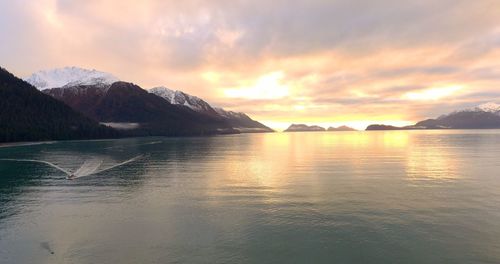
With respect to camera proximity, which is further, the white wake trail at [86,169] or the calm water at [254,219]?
the white wake trail at [86,169]

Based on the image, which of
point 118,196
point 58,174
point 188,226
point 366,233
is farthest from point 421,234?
point 58,174

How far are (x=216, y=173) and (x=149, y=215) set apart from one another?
165 ft

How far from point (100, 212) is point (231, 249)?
29516mm

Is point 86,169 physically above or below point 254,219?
above

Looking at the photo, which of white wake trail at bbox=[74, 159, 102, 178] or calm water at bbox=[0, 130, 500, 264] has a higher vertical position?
white wake trail at bbox=[74, 159, 102, 178]

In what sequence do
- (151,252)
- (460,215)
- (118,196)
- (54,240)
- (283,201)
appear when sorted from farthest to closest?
1. (118,196)
2. (283,201)
3. (460,215)
4. (54,240)
5. (151,252)

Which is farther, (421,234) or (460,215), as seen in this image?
(460,215)

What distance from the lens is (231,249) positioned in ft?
140

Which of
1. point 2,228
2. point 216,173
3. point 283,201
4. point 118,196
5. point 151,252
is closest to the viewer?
point 151,252

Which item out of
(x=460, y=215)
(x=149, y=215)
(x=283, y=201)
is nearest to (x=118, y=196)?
(x=149, y=215)

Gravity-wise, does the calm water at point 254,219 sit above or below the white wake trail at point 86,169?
below

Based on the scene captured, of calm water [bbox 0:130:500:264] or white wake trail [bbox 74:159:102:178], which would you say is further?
white wake trail [bbox 74:159:102:178]

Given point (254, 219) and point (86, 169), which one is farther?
point (86, 169)

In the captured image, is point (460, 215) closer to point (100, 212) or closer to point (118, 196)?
point (100, 212)
